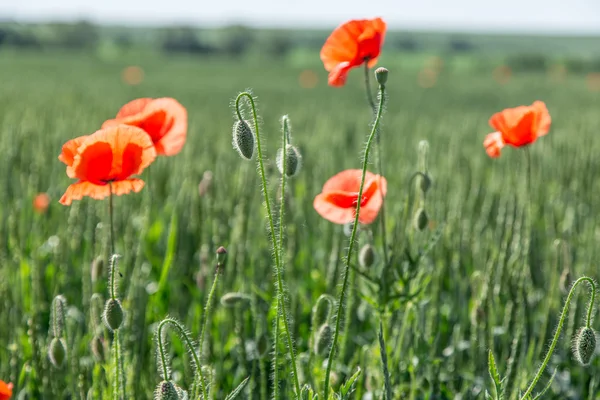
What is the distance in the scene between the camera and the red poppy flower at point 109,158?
4.49 ft

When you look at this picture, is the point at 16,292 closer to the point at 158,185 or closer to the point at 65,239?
the point at 65,239

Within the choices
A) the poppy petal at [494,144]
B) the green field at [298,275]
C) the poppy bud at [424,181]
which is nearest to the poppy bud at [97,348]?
the green field at [298,275]

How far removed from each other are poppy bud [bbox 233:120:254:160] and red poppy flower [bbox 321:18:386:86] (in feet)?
1.10

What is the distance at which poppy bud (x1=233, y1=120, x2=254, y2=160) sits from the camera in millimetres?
1254

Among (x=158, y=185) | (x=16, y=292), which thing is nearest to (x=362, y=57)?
(x=16, y=292)

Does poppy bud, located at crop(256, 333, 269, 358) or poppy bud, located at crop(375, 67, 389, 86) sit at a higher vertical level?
poppy bud, located at crop(375, 67, 389, 86)

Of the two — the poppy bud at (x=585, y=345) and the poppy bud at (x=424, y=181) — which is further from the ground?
the poppy bud at (x=424, y=181)

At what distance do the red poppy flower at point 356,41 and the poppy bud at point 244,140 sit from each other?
1.10 feet

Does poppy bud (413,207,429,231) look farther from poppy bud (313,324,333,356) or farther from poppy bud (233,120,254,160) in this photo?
poppy bud (233,120,254,160)

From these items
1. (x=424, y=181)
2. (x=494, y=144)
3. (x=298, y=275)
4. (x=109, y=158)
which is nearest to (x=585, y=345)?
(x=424, y=181)

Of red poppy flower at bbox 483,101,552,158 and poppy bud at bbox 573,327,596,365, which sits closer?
poppy bud at bbox 573,327,596,365

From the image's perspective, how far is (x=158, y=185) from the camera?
359 centimetres

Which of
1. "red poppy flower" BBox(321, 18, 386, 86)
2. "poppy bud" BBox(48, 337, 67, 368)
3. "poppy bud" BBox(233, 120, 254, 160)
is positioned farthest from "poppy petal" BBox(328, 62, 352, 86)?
"poppy bud" BBox(48, 337, 67, 368)

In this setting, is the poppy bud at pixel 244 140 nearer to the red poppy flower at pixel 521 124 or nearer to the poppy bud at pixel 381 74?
the poppy bud at pixel 381 74
